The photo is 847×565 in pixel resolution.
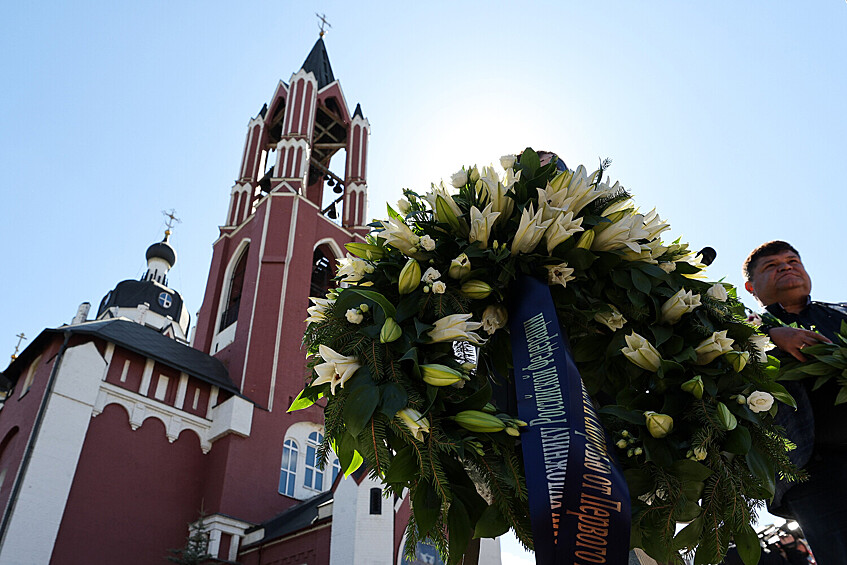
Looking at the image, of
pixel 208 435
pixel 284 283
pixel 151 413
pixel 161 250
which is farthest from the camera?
pixel 161 250

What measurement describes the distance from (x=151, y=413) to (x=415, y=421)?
52.1 ft

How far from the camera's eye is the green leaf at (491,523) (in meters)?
1.80

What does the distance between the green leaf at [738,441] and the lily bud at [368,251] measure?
119 cm

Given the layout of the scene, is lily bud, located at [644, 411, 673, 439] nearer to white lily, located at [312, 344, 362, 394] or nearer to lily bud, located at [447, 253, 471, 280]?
lily bud, located at [447, 253, 471, 280]

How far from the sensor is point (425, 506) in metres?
1.86

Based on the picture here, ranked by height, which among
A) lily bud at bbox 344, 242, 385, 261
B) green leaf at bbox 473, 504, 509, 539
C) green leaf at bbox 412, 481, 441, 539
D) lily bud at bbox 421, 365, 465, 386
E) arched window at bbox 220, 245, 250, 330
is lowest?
green leaf at bbox 473, 504, 509, 539

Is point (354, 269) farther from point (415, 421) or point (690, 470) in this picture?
point (690, 470)

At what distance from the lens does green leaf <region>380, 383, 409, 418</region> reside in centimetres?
169

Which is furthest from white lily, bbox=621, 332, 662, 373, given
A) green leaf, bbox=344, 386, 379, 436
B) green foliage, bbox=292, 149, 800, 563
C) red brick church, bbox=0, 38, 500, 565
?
red brick church, bbox=0, 38, 500, 565

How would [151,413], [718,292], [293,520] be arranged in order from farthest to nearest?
[151,413] → [293,520] → [718,292]

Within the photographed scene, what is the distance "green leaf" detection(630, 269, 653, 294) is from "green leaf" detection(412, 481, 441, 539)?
0.87 m

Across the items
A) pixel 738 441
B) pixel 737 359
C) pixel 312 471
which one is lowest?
pixel 738 441

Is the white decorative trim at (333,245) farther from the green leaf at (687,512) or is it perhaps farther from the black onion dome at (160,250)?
the black onion dome at (160,250)

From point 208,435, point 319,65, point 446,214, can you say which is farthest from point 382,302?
point 319,65
